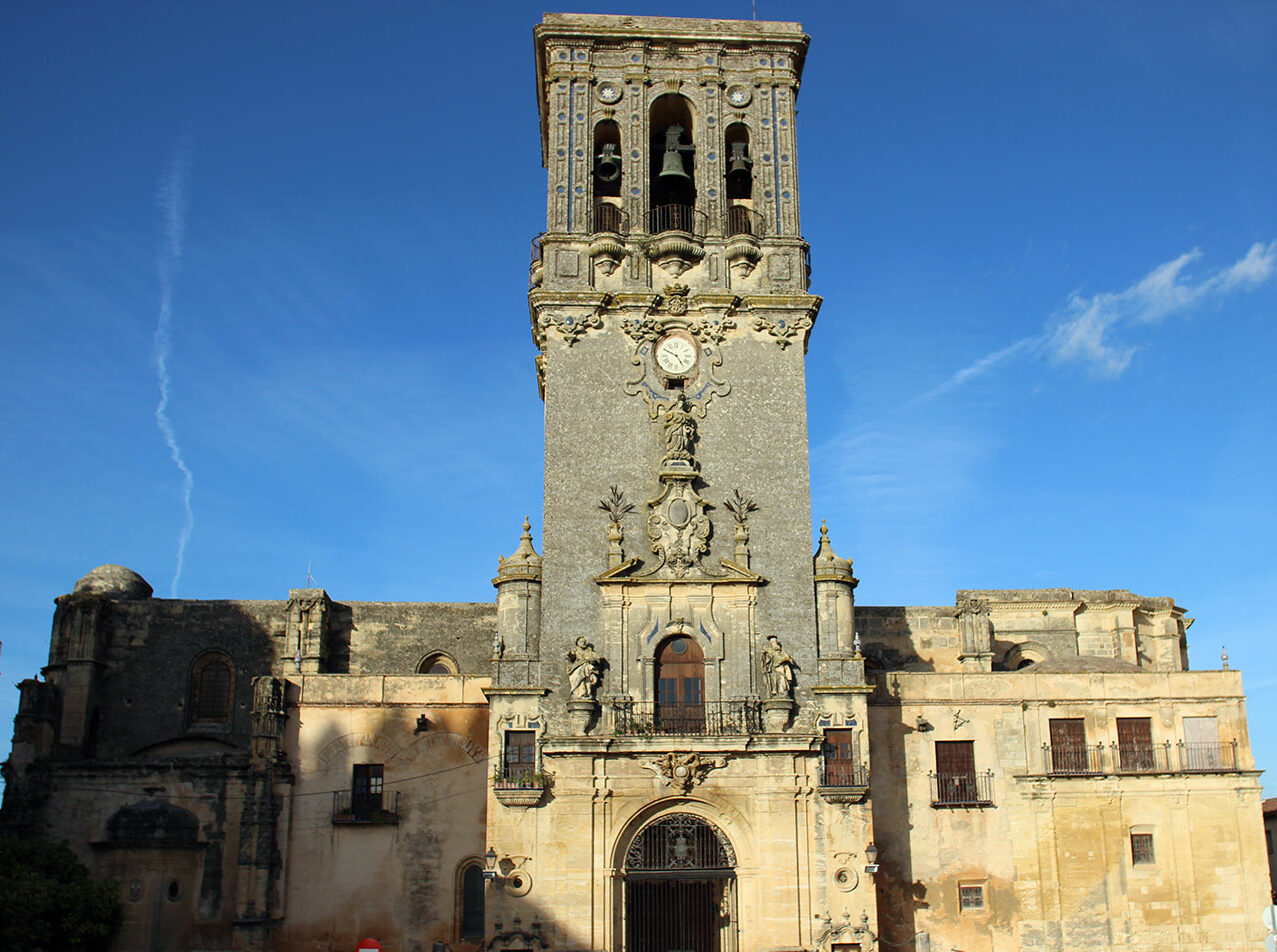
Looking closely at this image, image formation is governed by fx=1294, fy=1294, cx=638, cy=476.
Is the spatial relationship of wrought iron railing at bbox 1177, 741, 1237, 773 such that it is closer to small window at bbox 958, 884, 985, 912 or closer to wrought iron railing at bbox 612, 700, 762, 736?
small window at bbox 958, 884, 985, 912

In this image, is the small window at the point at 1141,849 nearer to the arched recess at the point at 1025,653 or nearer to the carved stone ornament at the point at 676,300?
the arched recess at the point at 1025,653

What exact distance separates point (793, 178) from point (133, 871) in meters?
24.6

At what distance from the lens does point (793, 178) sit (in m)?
34.7

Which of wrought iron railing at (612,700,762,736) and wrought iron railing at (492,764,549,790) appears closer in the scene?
wrought iron railing at (492,764,549,790)

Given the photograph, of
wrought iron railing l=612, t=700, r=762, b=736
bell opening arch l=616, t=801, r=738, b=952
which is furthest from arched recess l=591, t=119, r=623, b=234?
bell opening arch l=616, t=801, r=738, b=952

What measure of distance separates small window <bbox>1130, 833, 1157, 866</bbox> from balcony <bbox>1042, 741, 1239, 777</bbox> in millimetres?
1638

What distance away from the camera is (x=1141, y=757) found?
33375mm

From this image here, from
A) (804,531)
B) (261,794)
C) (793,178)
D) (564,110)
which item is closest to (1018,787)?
(804,531)

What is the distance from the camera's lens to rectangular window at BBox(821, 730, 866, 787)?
1158 inches

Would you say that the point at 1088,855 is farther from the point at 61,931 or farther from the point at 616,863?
the point at 61,931

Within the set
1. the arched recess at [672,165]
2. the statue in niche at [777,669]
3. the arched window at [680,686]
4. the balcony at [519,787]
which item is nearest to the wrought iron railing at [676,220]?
the arched recess at [672,165]

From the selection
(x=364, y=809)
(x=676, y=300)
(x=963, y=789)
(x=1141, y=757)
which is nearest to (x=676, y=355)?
(x=676, y=300)

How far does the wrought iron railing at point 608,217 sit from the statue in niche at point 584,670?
11.2 m

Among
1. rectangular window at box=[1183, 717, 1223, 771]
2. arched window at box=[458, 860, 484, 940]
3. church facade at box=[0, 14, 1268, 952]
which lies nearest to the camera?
church facade at box=[0, 14, 1268, 952]
